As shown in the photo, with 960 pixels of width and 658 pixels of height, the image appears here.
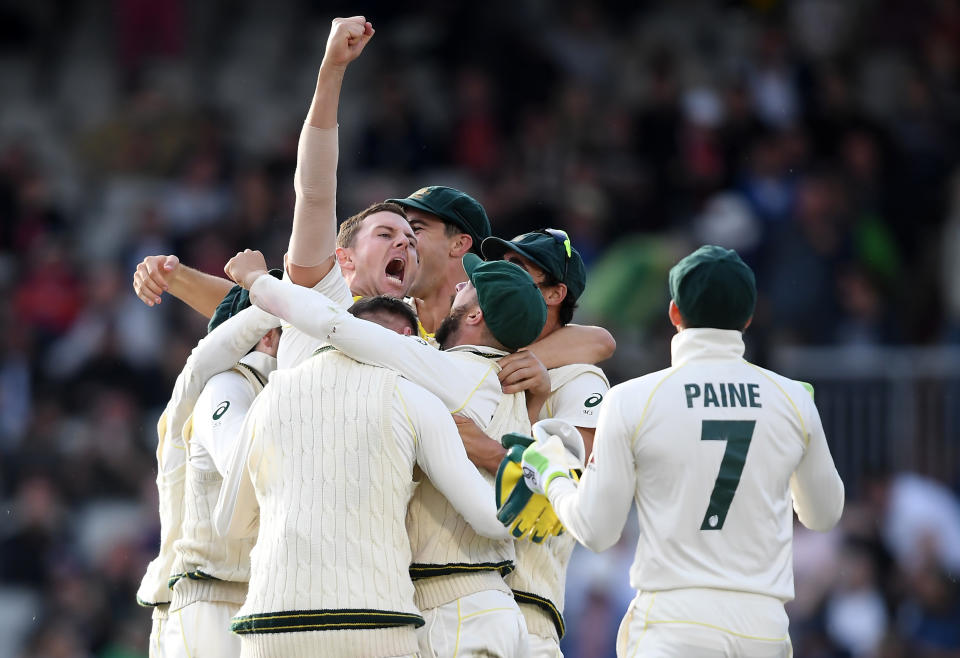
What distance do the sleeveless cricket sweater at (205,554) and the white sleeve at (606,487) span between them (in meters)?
1.20

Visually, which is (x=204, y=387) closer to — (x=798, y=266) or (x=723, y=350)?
(x=723, y=350)

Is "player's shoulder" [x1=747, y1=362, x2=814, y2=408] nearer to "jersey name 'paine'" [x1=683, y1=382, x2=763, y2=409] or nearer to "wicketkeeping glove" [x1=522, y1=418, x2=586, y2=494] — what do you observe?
"jersey name 'paine'" [x1=683, y1=382, x2=763, y2=409]

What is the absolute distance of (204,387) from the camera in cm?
478

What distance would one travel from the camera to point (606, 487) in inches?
154

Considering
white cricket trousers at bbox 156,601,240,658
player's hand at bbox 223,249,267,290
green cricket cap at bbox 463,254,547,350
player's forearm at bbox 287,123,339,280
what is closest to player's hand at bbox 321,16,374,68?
player's forearm at bbox 287,123,339,280

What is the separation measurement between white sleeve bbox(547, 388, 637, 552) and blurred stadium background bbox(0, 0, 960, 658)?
526 centimetres

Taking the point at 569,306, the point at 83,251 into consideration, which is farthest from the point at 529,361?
the point at 83,251

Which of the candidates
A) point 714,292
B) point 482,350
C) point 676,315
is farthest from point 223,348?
point 714,292

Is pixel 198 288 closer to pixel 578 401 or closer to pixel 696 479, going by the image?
pixel 578 401

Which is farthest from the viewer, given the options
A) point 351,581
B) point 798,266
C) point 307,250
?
point 798,266

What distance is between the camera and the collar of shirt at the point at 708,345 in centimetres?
406

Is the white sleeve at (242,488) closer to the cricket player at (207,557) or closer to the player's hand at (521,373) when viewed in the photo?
the cricket player at (207,557)

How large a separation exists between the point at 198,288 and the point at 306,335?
113 cm

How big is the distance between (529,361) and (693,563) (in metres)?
0.86
